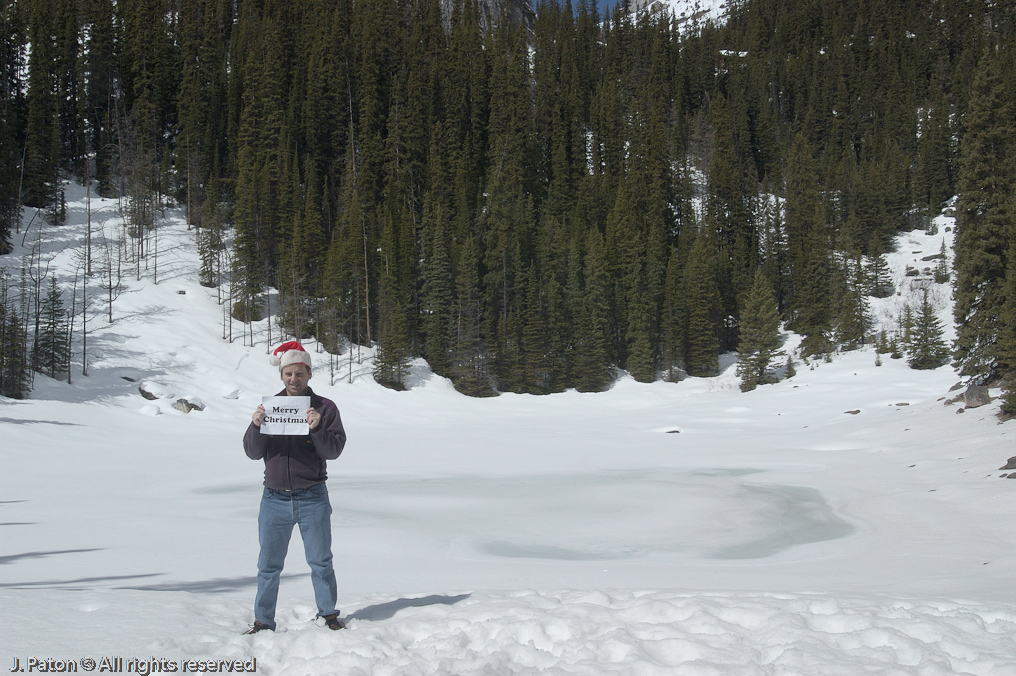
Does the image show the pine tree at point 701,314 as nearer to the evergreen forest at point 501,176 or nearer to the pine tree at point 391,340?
the evergreen forest at point 501,176

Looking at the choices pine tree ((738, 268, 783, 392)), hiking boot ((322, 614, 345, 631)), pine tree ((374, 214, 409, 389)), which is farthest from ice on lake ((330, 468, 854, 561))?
pine tree ((738, 268, 783, 392))

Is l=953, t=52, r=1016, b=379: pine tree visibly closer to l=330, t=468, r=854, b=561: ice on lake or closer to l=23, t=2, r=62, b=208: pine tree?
l=330, t=468, r=854, b=561: ice on lake

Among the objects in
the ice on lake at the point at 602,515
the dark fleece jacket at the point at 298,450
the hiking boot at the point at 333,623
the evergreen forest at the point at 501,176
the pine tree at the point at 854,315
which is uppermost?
the evergreen forest at the point at 501,176

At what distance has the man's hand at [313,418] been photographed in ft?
14.6

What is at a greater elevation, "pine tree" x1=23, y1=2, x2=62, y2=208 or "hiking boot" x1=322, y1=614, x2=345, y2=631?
"pine tree" x1=23, y1=2, x2=62, y2=208

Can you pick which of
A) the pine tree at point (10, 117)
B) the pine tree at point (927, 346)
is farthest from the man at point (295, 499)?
the pine tree at point (10, 117)

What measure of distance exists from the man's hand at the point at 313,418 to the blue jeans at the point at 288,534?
52 cm

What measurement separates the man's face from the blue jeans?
2.34 feet

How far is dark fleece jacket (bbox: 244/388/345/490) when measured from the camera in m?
4.54

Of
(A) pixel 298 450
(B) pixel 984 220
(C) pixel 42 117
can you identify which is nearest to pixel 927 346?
(B) pixel 984 220

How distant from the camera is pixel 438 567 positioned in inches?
315

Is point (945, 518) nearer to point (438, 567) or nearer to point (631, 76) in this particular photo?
point (438, 567)

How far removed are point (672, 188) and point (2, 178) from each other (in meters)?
61.3

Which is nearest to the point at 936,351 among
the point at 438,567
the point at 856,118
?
the point at 438,567
